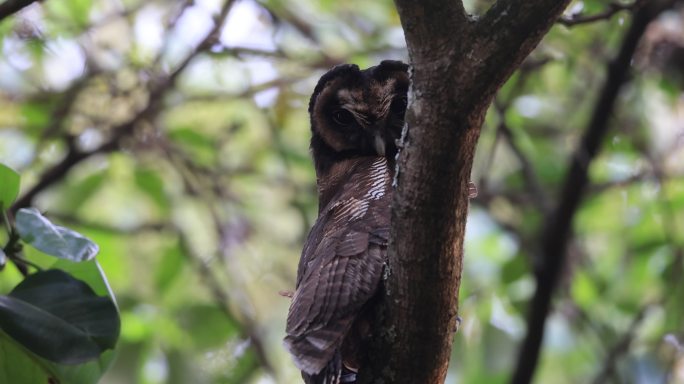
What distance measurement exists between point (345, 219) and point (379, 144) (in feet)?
1.86

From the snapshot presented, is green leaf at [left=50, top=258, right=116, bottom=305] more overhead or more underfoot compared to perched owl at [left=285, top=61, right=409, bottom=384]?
more underfoot

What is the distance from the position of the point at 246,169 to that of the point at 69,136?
1522 mm

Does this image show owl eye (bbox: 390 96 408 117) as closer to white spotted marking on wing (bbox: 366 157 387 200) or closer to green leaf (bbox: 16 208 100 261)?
white spotted marking on wing (bbox: 366 157 387 200)

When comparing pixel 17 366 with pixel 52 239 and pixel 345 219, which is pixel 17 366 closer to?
pixel 52 239

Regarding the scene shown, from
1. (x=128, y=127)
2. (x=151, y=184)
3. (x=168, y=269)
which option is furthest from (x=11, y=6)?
(x=151, y=184)

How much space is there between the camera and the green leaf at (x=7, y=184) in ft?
9.04

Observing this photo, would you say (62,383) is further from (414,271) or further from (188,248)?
(188,248)

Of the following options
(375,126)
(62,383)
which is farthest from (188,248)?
(62,383)

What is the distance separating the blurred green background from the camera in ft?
17.3

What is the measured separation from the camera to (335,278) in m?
2.69

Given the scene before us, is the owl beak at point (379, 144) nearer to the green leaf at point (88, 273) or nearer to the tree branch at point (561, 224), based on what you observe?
the green leaf at point (88, 273)

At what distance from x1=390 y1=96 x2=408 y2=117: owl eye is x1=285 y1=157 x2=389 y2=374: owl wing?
0.56 meters

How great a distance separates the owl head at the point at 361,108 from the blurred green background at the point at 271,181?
3.93ft

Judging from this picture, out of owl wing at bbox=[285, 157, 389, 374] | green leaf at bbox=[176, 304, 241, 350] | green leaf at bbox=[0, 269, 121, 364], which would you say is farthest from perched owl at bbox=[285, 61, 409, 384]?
green leaf at bbox=[176, 304, 241, 350]
